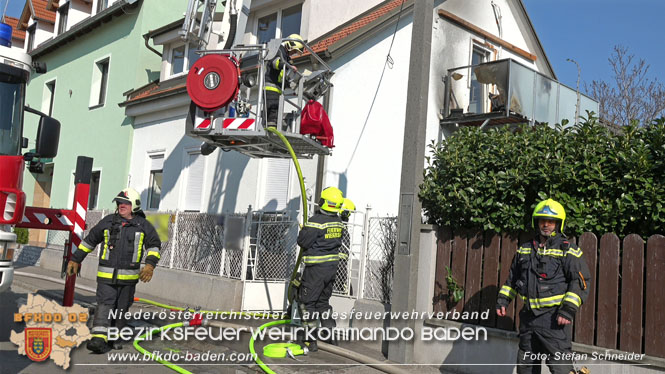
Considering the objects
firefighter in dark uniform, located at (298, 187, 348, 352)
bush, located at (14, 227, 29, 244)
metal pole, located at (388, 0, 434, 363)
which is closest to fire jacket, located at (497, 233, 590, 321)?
metal pole, located at (388, 0, 434, 363)

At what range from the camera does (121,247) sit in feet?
20.5

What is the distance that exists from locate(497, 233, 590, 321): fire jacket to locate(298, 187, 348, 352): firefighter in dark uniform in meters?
2.42

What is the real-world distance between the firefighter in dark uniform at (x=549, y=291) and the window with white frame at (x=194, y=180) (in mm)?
9642

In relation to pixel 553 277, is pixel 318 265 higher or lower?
lower

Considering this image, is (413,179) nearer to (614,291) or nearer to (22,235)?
(614,291)

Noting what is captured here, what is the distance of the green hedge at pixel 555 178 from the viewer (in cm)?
532

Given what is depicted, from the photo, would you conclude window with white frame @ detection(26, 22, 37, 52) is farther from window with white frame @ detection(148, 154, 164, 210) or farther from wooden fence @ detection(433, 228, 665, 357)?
wooden fence @ detection(433, 228, 665, 357)

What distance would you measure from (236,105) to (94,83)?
494 inches

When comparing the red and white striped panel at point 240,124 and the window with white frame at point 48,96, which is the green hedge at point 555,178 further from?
the window with white frame at point 48,96

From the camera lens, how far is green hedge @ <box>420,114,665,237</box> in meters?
5.32

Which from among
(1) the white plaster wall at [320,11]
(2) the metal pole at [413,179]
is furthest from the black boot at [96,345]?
(1) the white plaster wall at [320,11]

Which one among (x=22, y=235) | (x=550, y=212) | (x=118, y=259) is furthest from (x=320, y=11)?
(x=22, y=235)

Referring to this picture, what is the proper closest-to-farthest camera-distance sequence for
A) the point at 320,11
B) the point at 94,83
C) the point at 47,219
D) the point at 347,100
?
the point at 47,219
the point at 347,100
the point at 320,11
the point at 94,83

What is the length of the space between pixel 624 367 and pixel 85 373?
5053 mm
